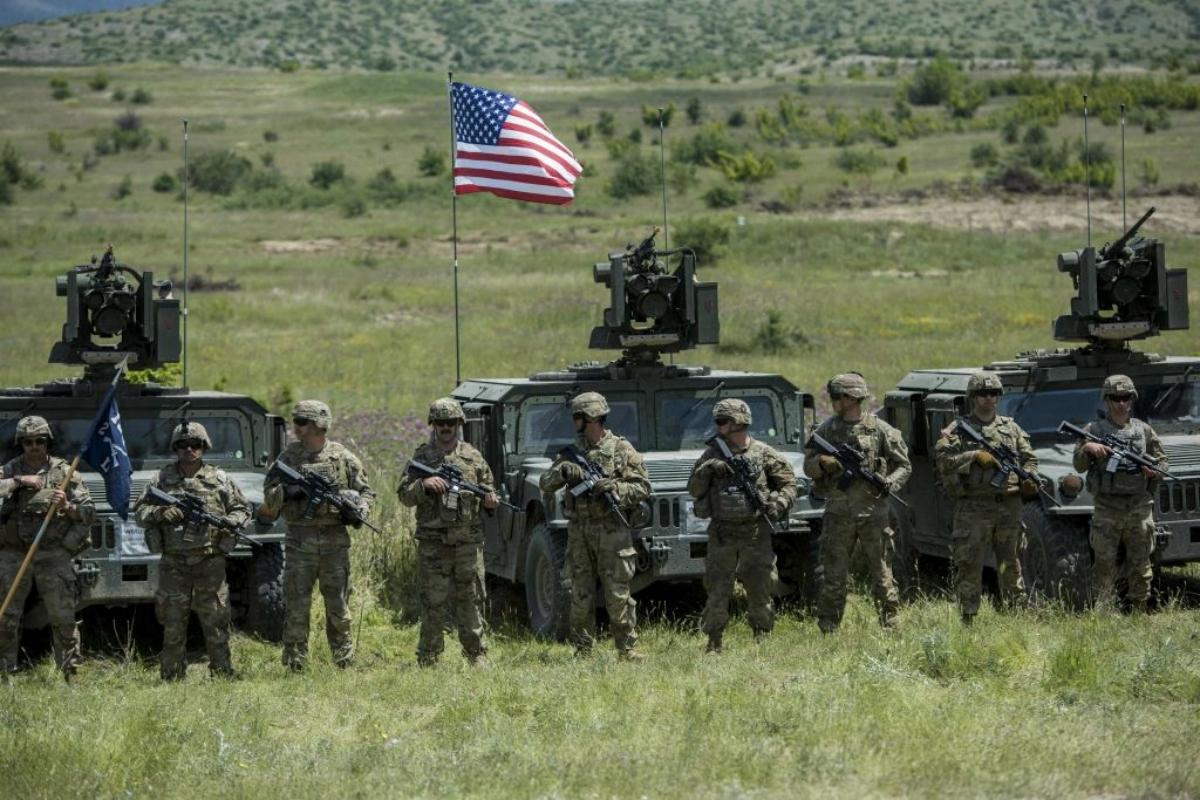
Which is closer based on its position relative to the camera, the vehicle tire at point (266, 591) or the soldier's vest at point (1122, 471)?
the soldier's vest at point (1122, 471)

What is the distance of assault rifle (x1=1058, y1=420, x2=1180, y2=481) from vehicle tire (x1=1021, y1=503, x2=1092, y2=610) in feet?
2.30

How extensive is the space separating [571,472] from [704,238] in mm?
26354

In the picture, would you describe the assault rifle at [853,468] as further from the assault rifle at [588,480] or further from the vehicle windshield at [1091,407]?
the vehicle windshield at [1091,407]

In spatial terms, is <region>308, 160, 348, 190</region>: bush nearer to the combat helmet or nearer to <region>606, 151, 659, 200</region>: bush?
<region>606, 151, 659, 200</region>: bush

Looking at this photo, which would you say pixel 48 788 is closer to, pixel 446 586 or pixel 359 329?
pixel 446 586

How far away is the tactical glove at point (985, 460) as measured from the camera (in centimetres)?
1023

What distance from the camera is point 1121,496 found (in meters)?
10.5

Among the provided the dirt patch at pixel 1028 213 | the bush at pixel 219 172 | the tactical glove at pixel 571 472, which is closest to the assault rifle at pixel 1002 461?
the tactical glove at pixel 571 472

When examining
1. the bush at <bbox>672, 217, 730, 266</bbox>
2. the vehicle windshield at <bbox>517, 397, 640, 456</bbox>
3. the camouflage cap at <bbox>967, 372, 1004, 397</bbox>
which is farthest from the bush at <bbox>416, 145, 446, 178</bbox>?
the camouflage cap at <bbox>967, 372, 1004, 397</bbox>

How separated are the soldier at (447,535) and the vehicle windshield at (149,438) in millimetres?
2127

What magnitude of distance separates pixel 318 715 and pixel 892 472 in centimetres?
360

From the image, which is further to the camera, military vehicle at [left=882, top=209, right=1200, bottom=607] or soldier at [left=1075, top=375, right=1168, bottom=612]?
military vehicle at [left=882, top=209, right=1200, bottom=607]

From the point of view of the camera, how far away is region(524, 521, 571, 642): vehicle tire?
Answer: 1087cm

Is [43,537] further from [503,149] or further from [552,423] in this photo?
[503,149]
